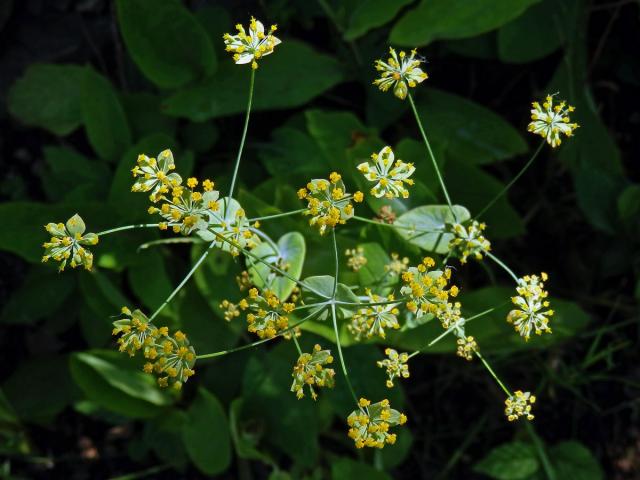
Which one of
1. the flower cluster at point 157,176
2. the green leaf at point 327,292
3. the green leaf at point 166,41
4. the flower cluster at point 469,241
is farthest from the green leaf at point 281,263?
the green leaf at point 166,41

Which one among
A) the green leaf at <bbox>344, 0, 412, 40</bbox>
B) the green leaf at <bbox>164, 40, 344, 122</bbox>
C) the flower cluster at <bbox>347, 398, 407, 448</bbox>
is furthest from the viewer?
the green leaf at <bbox>164, 40, 344, 122</bbox>

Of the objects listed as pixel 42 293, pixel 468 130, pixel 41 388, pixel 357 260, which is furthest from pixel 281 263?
pixel 41 388

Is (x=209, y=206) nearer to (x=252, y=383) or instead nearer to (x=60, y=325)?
(x=252, y=383)

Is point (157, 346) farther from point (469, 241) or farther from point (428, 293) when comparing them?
point (469, 241)

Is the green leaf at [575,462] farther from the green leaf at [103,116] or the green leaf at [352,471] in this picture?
the green leaf at [103,116]

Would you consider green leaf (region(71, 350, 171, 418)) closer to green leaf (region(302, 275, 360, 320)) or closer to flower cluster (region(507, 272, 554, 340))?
green leaf (region(302, 275, 360, 320))

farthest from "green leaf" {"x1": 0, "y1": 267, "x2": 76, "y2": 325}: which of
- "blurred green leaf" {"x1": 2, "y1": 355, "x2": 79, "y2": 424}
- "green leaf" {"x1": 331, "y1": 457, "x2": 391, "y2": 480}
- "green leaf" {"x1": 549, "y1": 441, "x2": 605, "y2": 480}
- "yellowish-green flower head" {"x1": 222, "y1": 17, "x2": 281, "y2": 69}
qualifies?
"green leaf" {"x1": 549, "y1": 441, "x2": 605, "y2": 480}
